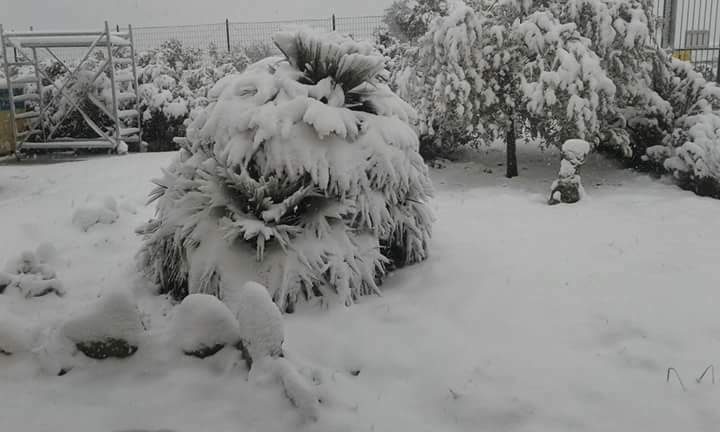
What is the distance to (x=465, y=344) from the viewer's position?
290 cm

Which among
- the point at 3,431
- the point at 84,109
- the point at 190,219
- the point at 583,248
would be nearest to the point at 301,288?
the point at 190,219

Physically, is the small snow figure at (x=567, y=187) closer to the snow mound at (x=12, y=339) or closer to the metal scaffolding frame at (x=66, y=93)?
the snow mound at (x=12, y=339)

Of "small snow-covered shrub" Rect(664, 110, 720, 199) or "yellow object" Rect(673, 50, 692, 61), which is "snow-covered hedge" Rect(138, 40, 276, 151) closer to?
"small snow-covered shrub" Rect(664, 110, 720, 199)

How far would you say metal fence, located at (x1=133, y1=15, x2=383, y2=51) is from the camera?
12.8 m

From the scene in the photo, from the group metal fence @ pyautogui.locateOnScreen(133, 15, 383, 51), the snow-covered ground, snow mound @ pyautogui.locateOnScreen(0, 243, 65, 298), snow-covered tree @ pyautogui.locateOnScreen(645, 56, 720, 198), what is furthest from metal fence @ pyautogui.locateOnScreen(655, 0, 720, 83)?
snow mound @ pyautogui.locateOnScreen(0, 243, 65, 298)

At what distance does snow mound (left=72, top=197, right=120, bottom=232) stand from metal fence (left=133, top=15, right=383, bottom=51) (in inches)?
327

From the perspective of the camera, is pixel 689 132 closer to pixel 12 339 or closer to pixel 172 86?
pixel 12 339

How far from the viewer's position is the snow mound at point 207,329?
8.98ft

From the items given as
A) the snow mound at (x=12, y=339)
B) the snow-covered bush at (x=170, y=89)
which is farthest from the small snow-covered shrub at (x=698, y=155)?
the snow-covered bush at (x=170, y=89)

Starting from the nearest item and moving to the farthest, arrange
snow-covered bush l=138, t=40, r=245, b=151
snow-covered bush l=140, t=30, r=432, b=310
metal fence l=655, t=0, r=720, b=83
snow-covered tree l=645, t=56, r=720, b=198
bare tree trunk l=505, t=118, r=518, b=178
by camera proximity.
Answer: snow-covered bush l=140, t=30, r=432, b=310 < snow-covered tree l=645, t=56, r=720, b=198 < bare tree trunk l=505, t=118, r=518, b=178 < metal fence l=655, t=0, r=720, b=83 < snow-covered bush l=138, t=40, r=245, b=151

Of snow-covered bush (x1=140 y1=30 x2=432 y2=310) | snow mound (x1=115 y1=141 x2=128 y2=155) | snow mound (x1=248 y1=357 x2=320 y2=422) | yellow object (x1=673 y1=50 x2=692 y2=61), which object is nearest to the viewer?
snow mound (x1=248 y1=357 x2=320 y2=422)

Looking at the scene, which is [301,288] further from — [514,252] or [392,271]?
[514,252]

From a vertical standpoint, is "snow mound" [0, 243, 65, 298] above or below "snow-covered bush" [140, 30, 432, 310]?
below

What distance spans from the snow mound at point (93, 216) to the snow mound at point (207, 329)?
2.41 meters
